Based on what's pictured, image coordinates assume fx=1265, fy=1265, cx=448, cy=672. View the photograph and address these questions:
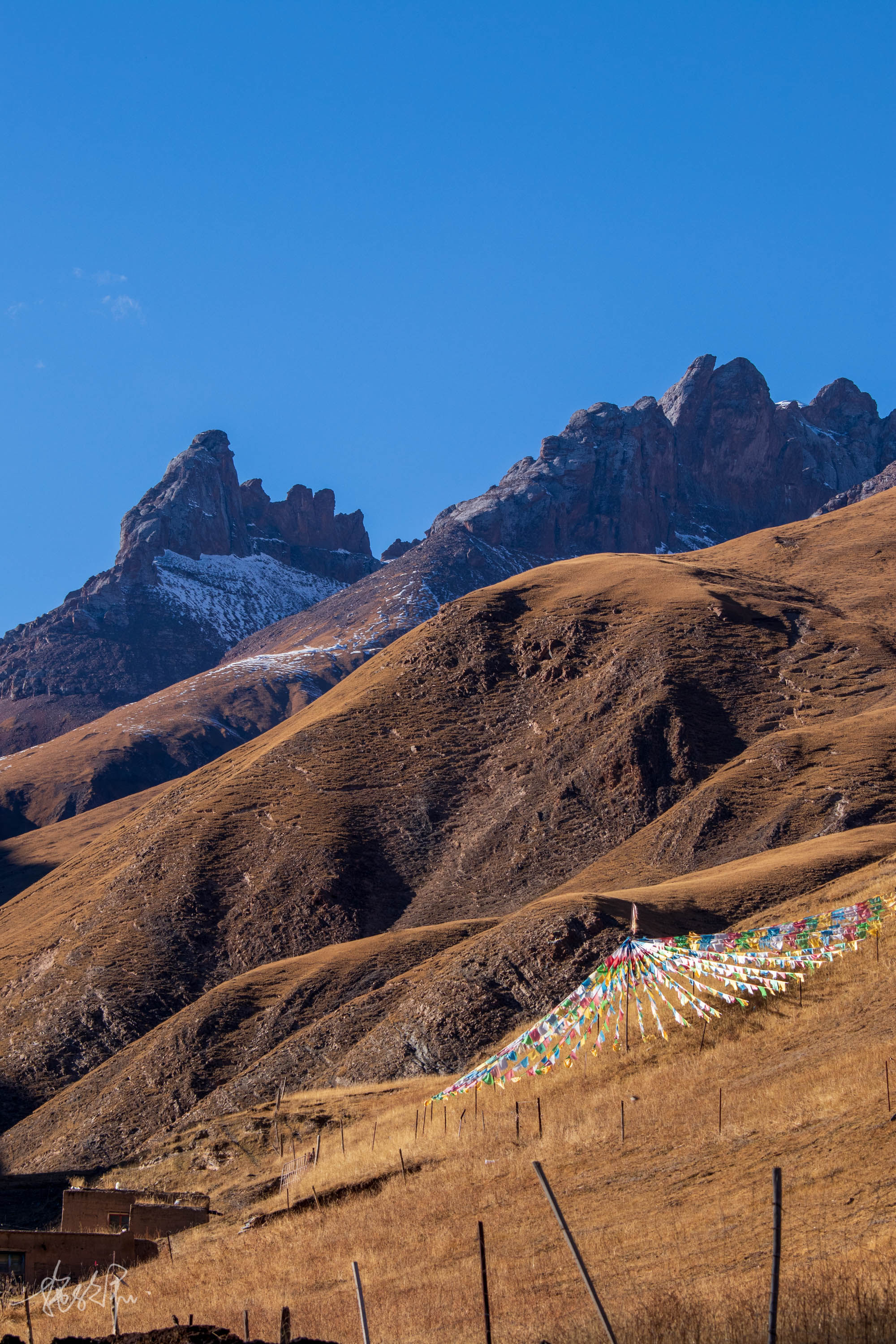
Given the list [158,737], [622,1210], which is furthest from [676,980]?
[158,737]

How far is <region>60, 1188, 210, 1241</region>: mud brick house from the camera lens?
2852 cm

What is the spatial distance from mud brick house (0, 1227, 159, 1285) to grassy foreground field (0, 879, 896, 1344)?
34.9 inches

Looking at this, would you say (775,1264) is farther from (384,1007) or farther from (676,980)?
(384,1007)

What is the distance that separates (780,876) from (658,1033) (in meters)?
24.7

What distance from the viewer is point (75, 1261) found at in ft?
82.2

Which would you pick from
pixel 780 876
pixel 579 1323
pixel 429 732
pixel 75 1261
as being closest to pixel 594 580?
pixel 429 732

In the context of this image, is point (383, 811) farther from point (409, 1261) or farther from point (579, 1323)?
point (579, 1323)

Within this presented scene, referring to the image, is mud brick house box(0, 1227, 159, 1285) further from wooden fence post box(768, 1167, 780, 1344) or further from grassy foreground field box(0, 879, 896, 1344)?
wooden fence post box(768, 1167, 780, 1344)

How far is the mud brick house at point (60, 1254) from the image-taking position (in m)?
24.6

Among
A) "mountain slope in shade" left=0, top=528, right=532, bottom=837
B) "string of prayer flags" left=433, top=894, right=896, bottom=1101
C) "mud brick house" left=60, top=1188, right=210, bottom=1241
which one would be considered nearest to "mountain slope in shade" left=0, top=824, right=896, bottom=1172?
"string of prayer flags" left=433, top=894, right=896, bottom=1101

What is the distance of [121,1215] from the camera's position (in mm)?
29516
